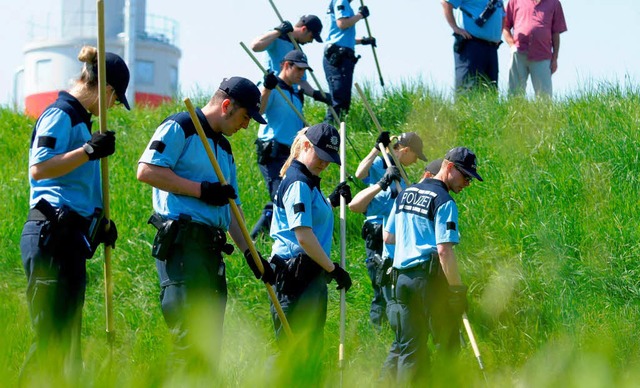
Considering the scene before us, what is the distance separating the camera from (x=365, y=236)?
7.68 metres

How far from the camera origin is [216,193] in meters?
4.64

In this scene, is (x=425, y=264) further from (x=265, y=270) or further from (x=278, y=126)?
(x=278, y=126)

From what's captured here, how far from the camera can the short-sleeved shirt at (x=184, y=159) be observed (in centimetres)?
463

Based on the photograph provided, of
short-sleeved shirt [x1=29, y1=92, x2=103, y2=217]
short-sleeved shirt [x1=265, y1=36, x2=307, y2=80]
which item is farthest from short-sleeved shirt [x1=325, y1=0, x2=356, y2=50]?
short-sleeved shirt [x1=29, y1=92, x2=103, y2=217]

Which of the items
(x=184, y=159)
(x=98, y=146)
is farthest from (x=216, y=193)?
(x=98, y=146)

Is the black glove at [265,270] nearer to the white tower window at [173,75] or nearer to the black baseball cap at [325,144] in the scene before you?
the black baseball cap at [325,144]

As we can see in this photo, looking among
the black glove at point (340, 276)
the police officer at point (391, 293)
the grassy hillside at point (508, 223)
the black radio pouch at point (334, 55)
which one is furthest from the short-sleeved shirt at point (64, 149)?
the black radio pouch at point (334, 55)

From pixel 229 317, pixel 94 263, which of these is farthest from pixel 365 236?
pixel 94 263

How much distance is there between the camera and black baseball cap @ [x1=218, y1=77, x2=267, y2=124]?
185 inches

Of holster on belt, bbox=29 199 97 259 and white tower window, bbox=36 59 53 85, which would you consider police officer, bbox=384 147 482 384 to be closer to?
holster on belt, bbox=29 199 97 259

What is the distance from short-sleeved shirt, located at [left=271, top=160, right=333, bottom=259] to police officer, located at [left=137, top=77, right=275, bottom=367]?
0.62m

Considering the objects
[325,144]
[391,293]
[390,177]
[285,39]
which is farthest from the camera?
[285,39]

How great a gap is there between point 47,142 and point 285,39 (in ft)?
16.4

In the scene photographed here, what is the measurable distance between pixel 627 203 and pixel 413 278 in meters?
3.25
